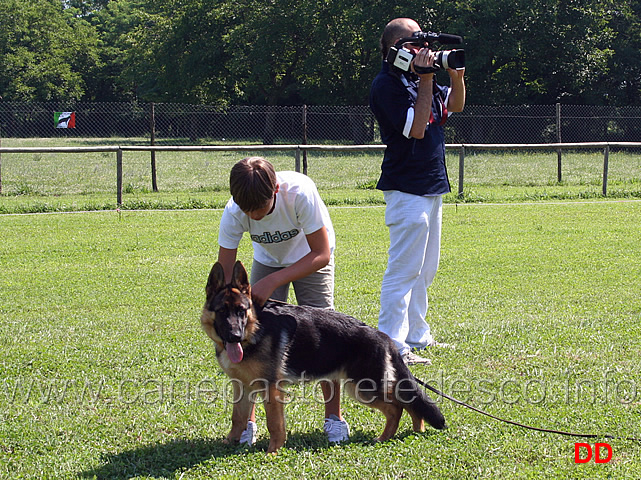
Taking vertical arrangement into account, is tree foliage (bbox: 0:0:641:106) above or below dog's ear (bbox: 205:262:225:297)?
above

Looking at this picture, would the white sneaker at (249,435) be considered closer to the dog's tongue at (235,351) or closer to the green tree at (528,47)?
the dog's tongue at (235,351)

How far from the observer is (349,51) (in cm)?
3866

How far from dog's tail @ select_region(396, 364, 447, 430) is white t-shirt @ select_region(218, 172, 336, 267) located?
868 millimetres

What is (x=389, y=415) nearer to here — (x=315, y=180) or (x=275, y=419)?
(x=275, y=419)

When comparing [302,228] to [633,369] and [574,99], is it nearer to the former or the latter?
[633,369]

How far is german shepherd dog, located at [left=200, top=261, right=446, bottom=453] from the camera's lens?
3.32 metres

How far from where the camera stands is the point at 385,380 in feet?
11.6

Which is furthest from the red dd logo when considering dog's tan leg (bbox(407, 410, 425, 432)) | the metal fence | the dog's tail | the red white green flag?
the metal fence

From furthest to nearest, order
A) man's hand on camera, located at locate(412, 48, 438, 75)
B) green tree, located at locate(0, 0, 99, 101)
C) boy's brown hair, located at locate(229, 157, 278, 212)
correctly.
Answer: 1. green tree, located at locate(0, 0, 99, 101)
2. man's hand on camera, located at locate(412, 48, 438, 75)
3. boy's brown hair, located at locate(229, 157, 278, 212)

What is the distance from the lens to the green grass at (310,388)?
3.41 metres

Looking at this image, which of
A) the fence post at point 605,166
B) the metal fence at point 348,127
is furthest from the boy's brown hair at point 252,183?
the metal fence at point 348,127

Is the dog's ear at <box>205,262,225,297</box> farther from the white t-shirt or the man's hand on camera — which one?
the man's hand on camera

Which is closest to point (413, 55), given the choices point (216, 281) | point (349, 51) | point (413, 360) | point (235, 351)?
point (413, 360)

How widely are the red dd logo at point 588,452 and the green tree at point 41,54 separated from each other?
172ft
